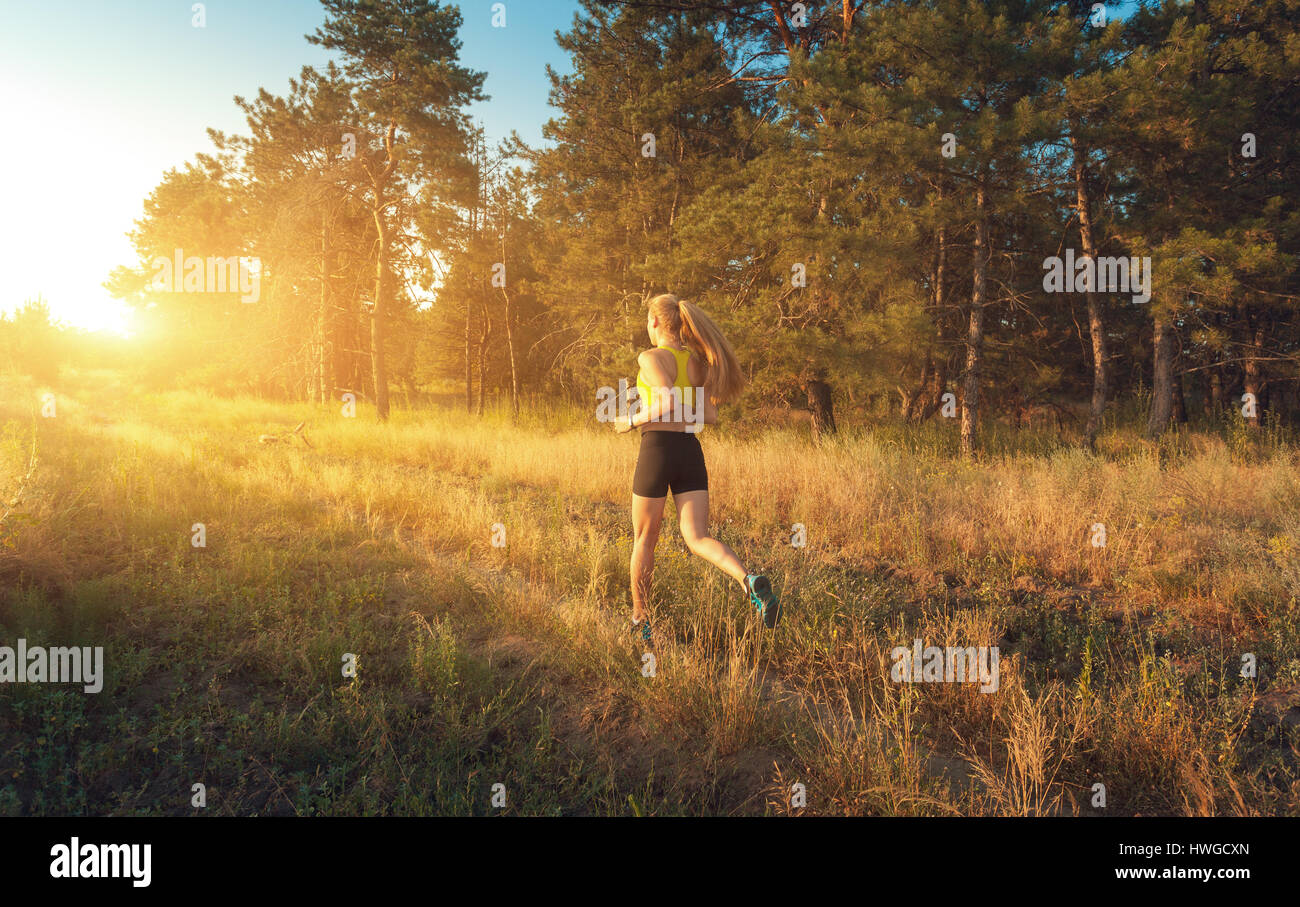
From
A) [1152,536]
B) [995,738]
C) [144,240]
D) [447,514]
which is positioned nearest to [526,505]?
[447,514]

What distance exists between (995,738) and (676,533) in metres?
3.96

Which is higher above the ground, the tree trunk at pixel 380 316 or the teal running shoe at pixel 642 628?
the tree trunk at pixel 380 316

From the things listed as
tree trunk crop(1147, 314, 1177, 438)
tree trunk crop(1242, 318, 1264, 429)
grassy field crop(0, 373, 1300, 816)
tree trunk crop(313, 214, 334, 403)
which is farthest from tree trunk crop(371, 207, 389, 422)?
tree trunk crop(1242, 318, 1264, 429)

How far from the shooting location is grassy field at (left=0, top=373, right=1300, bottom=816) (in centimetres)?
262

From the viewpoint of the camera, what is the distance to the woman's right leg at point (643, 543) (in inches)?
153

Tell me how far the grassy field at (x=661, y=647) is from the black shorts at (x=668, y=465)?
90cm

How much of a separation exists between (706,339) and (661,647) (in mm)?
2143

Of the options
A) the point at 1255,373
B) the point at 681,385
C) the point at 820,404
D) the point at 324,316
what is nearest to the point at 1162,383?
the point at 1255,373

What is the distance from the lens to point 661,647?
3719 millimetres

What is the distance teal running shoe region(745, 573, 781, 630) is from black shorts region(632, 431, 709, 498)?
0.70 m

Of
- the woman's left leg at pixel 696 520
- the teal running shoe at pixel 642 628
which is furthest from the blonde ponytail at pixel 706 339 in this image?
the teal running shoe at pixel 642 628

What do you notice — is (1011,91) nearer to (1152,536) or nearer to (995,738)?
(1152,536)

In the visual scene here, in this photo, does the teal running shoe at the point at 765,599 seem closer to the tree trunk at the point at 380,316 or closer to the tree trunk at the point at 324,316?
the tree trunk at the point at 380,316

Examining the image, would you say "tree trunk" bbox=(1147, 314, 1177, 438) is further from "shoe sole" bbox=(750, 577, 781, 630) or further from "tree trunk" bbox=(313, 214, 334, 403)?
"tree trunk" bbox=(313, 214, 334, 403)
